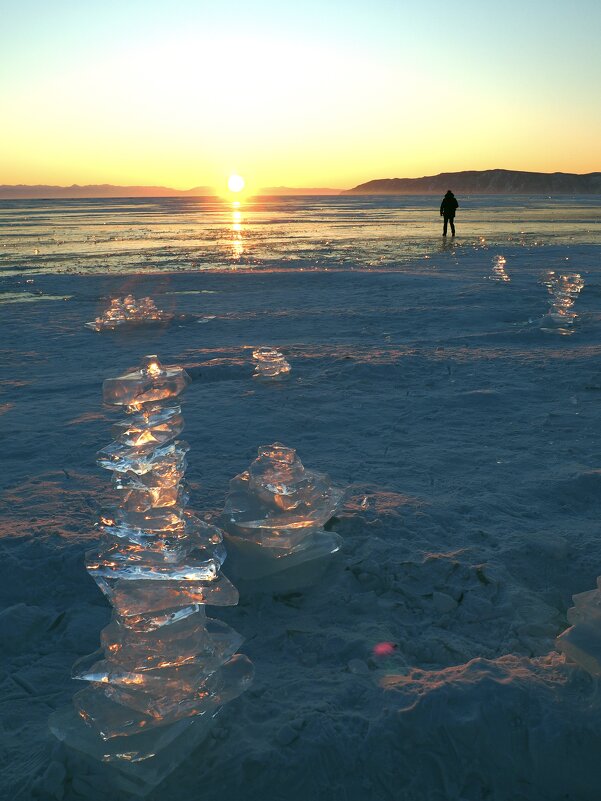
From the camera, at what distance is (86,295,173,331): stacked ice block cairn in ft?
32.7

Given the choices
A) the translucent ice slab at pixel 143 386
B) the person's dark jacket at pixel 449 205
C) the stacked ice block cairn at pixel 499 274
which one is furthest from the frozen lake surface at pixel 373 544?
the person's dark jacket at pixel 449 205

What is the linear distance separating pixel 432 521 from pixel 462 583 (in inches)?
26.2

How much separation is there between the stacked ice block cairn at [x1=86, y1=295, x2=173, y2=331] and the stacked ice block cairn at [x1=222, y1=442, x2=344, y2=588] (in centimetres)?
727

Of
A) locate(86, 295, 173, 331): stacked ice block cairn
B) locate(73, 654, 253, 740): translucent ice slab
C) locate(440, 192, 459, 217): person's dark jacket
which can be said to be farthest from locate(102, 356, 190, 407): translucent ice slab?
locate(440, 192, 459, 217): person's dark jacket

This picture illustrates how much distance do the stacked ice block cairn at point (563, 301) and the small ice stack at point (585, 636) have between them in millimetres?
6917

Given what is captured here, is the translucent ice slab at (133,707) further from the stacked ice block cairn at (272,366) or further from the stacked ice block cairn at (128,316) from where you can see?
the stacked ice block cairn at (128,316)

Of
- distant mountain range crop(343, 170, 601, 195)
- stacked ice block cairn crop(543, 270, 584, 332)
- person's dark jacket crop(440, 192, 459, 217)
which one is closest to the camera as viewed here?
stacked ice block cairn crop(543, 270, 584, 332)

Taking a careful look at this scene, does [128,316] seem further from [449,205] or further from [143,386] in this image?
[449,205]

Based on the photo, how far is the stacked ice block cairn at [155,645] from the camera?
2.19 m

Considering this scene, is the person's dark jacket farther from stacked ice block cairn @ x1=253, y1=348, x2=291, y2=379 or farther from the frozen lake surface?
stacked ice block cairn @ x1=253, y1=348, x2=291, y2=379

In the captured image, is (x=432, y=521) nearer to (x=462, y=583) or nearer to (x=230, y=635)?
(x=462, y=583)

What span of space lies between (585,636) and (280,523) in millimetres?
1500

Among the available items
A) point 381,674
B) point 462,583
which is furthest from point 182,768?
point 462,583

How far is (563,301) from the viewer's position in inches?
380
